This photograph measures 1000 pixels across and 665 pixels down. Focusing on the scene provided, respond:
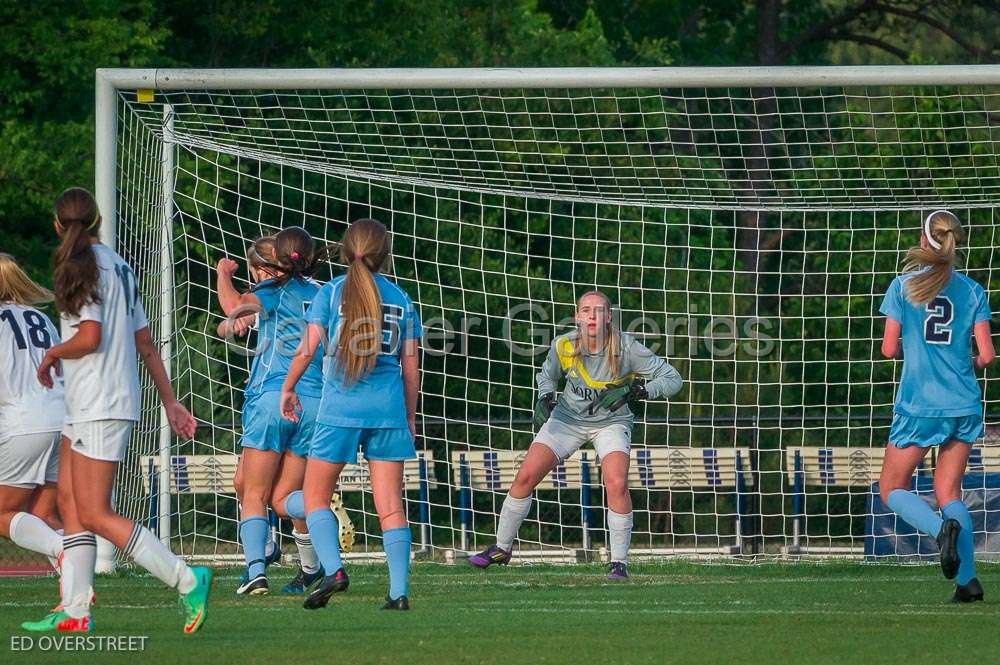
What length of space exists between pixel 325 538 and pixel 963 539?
3.05 metres

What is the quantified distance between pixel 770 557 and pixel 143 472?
4.88m

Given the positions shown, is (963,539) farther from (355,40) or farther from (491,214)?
(355,40)

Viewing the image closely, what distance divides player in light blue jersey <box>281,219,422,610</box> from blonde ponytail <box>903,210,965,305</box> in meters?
2.55

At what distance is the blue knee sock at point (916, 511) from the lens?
7801 millimetres

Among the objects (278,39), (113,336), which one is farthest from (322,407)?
(278,39)

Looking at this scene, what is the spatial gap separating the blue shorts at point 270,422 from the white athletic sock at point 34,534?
4.32ft

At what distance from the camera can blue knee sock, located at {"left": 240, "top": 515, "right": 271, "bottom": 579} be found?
328 inches

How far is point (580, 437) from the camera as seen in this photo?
10008 millimetres

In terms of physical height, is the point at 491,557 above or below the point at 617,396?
below

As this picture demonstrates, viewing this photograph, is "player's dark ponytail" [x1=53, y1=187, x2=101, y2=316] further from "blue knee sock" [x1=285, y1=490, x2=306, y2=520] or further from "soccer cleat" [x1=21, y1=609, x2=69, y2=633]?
"blue knee sock" [x1=285, y1=490, x2=306, y2=520]

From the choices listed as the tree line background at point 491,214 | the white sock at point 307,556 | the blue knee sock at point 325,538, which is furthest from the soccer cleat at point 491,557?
the tree line background at point 491,214

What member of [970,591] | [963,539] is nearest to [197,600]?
[963,539]

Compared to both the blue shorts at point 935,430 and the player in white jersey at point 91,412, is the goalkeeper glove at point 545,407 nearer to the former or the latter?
the blue shorts at point 935,430

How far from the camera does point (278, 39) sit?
23594 mm
